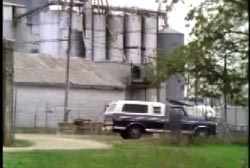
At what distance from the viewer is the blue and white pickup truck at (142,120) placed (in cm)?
3725

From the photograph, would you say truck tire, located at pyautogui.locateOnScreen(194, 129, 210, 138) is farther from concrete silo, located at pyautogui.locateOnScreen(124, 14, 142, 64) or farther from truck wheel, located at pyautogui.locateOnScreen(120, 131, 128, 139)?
concrete silo, located at pyautogui.locateOnScreen(124, 14, 142, 64)

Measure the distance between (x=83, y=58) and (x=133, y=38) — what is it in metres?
6.01

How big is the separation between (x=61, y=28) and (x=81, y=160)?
121ft

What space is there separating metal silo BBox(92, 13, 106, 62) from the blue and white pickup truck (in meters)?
20.4

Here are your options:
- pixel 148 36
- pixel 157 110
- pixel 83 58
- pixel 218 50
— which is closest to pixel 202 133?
pixel 157 110

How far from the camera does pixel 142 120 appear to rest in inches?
1521

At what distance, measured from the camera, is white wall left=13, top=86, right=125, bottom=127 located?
50438mm

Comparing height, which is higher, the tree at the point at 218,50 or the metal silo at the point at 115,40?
the metal silo at the point at 115,40

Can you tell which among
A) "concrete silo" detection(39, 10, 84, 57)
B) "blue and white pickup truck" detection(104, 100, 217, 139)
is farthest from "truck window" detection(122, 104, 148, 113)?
"concrete silo" detection(39, 10, 84, 57)

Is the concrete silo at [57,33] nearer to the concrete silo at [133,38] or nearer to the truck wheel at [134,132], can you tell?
the concrete silo at [133,38]

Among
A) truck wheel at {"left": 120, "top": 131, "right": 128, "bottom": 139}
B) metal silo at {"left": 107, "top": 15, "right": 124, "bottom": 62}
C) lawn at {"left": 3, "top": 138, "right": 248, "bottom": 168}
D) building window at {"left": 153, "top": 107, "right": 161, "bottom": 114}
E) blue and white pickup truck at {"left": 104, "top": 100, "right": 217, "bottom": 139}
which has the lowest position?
lawn at {"left": 3, "top": 138, "right": 248, "bottom": 168}

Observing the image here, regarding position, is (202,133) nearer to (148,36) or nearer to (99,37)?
(99,37)

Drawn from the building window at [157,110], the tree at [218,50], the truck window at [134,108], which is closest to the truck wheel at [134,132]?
the truck window at [134,108]

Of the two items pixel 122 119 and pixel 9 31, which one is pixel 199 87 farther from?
pixel 9 31
